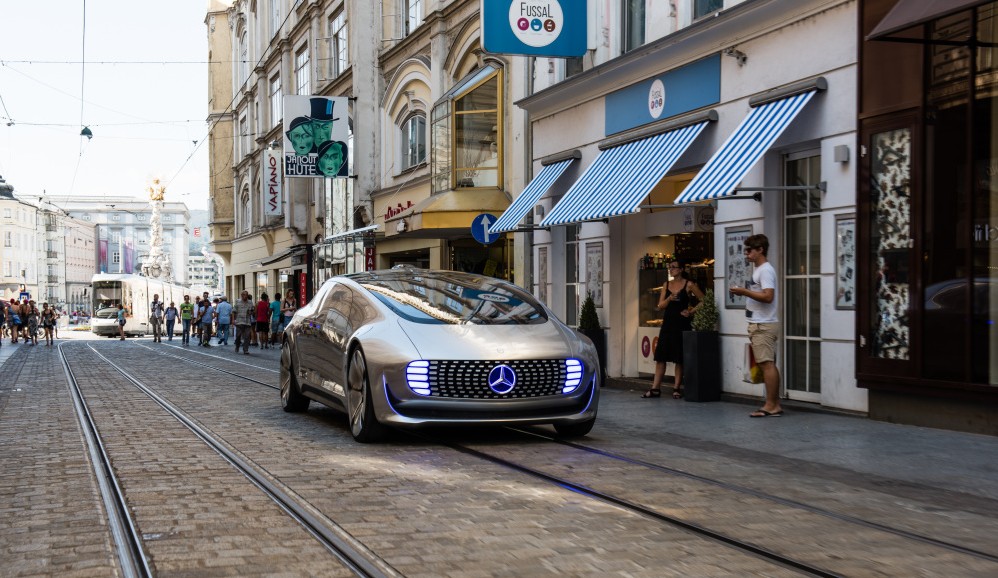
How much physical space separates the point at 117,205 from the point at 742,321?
167728 mm

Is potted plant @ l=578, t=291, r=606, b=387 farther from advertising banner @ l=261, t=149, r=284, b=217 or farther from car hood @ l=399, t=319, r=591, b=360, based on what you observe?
advertising banner @ l=261, t=149, r=284, b=217

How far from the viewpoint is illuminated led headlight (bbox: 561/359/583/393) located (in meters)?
8.84

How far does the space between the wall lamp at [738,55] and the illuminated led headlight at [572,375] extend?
226 inches

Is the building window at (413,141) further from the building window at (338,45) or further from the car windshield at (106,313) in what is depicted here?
the car windshield at (106,313)

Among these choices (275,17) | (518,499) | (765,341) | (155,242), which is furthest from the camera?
(155,242)

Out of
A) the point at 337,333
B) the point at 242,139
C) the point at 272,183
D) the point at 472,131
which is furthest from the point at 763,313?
the point at 242,139

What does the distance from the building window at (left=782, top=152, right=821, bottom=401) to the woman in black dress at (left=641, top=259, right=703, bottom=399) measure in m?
1.40

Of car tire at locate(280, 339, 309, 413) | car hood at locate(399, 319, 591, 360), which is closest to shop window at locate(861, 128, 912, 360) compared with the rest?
car hood at locate(399, 319, 591, 360)

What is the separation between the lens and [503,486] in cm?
679

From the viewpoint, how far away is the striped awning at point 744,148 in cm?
1160

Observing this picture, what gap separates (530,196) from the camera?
60.4 ft

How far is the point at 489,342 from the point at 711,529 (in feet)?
11.3

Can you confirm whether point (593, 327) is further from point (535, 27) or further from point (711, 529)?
point (711, 529)

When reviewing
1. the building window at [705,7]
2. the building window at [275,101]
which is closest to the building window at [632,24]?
the building window at [705,7]
